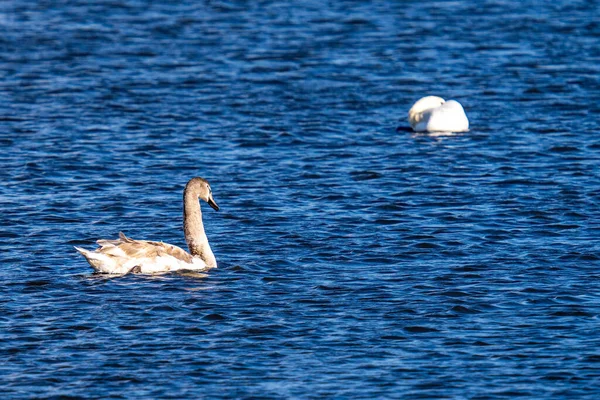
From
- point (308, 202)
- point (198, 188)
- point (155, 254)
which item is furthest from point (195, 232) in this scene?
point (308, 202)

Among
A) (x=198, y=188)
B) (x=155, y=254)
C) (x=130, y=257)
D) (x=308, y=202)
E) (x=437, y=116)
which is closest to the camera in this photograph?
(x=130, y=257)

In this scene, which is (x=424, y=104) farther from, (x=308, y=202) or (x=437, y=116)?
(x=308, y=202)

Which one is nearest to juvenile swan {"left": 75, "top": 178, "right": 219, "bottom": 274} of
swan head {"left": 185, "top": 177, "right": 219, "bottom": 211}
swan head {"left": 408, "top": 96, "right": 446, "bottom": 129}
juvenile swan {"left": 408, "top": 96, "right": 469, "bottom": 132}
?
swan head {"left": 185, "top": 177, "right": 219, "bottom": 211}

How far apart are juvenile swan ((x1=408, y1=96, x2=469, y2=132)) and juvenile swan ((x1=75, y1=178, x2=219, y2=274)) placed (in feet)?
30.7

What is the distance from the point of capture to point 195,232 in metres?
18.3

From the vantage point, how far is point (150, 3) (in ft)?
141

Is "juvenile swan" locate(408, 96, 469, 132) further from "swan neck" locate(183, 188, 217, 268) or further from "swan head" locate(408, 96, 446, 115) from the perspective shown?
"swan neck" locate(183, 188, 217, 268)

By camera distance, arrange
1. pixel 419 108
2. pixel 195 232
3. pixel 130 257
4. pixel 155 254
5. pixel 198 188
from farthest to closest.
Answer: pixel 419 108, pixel 198 188, pixel 195 232, pixel 155 254, pixel 130 257

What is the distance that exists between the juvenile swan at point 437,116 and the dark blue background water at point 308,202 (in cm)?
27

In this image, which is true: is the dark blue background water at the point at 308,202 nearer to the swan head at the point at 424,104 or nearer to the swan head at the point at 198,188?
the swan head at the point at 424,104

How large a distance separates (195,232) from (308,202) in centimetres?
375

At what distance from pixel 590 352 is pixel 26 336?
6008 millimetres

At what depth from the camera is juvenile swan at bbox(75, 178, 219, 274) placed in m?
17.4

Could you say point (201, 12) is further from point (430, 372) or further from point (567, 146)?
point (430, 372)
